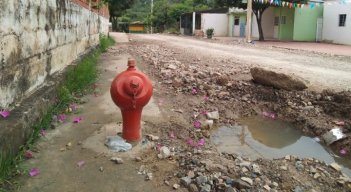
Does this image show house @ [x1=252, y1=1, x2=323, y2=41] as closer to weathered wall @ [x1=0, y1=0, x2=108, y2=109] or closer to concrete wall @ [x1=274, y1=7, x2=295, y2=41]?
concrete wall @ [x1=274, y1=7, x2=295, y2=41]

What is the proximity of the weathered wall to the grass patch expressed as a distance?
0.27m

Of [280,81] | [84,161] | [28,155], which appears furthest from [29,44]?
[280,81]

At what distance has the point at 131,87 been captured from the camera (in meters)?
3.34

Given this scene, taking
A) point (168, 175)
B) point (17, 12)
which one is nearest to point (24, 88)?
point (17, 12)

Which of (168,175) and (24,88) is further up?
(24,88)

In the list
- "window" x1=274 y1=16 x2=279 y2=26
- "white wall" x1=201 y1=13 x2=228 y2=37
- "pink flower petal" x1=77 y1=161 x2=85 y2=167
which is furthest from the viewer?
"white wall" x1=201 y1=13 x2=228 y2=37

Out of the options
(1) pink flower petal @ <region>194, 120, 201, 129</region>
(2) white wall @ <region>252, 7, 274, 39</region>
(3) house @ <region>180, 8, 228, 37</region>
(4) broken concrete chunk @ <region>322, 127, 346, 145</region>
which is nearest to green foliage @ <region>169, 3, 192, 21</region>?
(3) house @ <region>180, 8, 228, 37</region>

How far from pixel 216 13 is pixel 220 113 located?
3444 cm

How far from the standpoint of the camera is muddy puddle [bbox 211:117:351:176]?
433 cm

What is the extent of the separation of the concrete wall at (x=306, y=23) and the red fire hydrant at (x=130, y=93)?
25.3 meters

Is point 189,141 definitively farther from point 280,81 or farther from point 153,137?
point 280,81

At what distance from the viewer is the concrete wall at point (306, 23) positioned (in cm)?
2612

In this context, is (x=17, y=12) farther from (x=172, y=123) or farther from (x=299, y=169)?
(x=299, y=169)

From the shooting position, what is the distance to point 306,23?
87.0ft
